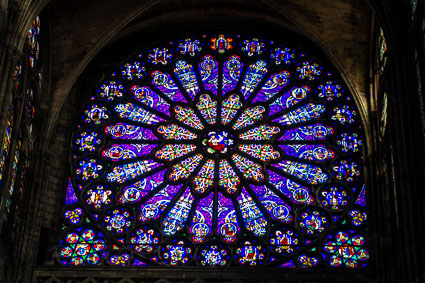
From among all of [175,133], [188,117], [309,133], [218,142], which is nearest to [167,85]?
[188,117]

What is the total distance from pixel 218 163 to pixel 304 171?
1.62m

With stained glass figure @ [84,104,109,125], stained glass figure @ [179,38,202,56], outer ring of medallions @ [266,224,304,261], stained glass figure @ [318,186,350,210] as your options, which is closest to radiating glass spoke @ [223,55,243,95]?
stained glass figure @ [179,38,202,56]

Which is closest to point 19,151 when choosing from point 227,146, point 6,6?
point 6,6

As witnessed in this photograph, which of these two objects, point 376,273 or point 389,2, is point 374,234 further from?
point 389,2

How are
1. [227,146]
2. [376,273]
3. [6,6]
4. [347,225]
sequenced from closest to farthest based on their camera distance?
[6,6]
[376,273]
[347,225]
[227,146]

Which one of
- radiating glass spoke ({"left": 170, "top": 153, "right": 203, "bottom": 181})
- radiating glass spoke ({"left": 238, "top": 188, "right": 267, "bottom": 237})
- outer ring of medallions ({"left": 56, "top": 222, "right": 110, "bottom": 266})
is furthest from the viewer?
radiating glass spoke ({"left": 170, "top": 153, "right": 203, "bottom": 181})

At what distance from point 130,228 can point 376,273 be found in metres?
4.41

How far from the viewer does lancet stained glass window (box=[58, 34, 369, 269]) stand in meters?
16.7

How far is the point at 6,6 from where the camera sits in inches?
577

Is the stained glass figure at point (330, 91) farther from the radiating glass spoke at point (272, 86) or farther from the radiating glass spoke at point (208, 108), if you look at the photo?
the radiating glass spoke at point (208, 108)

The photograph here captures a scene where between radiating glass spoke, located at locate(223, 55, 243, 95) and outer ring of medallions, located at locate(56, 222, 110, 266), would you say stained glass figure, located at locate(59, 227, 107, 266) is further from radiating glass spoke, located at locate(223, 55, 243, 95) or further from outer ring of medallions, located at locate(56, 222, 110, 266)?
radiating glass spoke, located at locate(223, 55, 243, 95)

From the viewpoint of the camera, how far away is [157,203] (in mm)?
17391

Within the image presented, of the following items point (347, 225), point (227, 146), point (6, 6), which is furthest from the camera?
point (227, 146)

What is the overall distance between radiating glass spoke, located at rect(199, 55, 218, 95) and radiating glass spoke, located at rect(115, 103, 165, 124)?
4.11 ft
